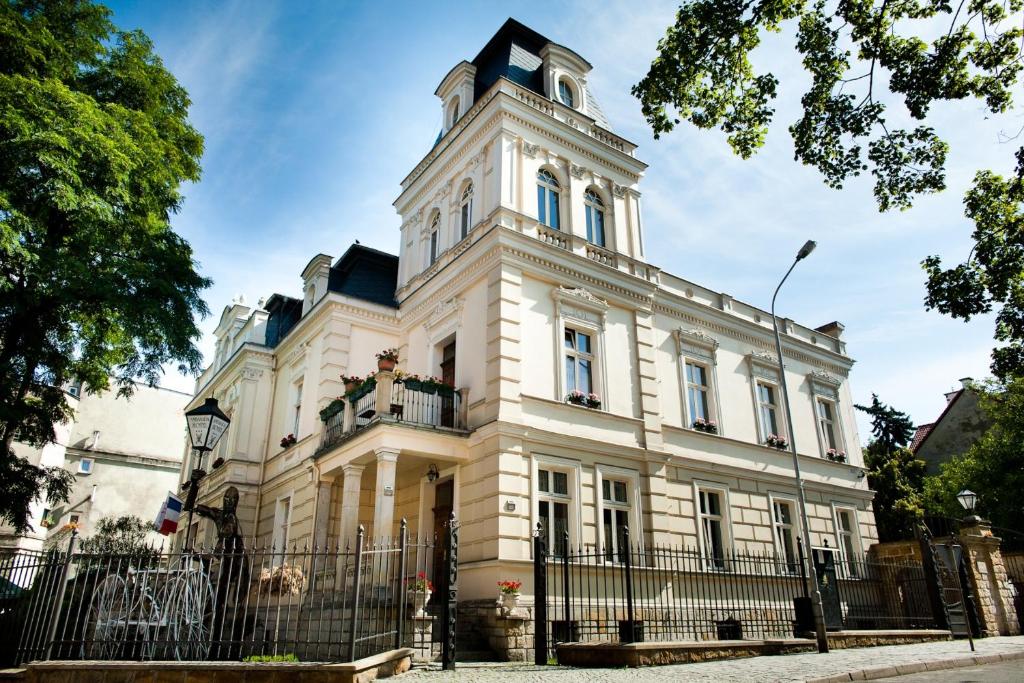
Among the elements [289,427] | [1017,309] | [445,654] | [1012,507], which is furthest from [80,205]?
[1012,507]

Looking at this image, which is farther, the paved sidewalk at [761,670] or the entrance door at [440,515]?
the entrance door at [440,515]

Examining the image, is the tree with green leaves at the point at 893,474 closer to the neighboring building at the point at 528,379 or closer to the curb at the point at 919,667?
the neighboring building at the point at 528,379

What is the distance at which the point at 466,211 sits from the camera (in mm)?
19047

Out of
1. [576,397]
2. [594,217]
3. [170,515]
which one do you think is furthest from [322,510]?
[594,217]

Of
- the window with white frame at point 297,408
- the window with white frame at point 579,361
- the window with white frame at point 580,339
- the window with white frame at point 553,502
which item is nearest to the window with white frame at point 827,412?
the window with white frame at point 580,339

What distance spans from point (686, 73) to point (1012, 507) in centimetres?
2576

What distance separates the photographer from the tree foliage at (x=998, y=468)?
2634cm

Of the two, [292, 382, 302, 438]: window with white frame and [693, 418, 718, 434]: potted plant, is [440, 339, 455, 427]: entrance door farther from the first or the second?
[693, 418, 718, 434]: potted plant

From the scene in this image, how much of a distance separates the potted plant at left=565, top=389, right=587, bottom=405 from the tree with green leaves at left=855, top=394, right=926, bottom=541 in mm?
17870

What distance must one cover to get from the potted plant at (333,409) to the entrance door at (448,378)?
8.80 ft

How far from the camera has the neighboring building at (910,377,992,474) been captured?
36.3m

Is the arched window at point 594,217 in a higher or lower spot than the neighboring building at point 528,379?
higher

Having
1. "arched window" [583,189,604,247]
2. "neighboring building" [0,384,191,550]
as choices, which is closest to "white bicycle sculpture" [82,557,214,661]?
"arched window" [583,189,604,247]

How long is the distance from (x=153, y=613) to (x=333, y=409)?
8.50 meters
